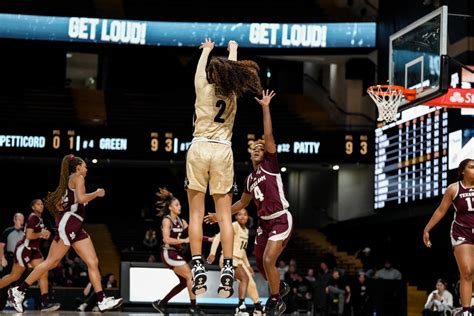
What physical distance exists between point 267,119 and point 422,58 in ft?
27.6

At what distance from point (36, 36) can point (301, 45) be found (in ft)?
25.8

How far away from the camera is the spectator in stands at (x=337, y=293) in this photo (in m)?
24.8

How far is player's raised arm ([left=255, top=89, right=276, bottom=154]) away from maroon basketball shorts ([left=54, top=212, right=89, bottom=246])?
287cm

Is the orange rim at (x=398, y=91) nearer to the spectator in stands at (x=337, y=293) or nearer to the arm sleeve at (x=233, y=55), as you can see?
the spectator in stands at (x=337, y=293)

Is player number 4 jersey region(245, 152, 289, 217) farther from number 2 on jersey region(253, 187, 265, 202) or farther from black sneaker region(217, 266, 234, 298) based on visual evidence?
black sneaker region(217, 266, 234, 298)

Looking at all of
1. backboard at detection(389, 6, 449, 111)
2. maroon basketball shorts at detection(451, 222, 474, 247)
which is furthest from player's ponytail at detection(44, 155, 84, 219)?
backboard at detection(389, 6, 449, 111)

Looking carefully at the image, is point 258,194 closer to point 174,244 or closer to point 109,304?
point 109,304

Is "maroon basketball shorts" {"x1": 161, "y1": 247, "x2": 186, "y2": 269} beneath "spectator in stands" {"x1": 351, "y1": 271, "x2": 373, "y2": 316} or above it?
above

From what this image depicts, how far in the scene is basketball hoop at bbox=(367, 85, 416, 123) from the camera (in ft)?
59.5

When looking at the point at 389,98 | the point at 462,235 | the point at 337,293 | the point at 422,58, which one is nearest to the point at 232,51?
the point at 462,235

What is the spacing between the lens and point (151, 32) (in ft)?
104

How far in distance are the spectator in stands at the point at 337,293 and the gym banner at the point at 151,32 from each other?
320 inches

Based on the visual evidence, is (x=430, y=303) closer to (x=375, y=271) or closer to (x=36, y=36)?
(x=375, y=271)

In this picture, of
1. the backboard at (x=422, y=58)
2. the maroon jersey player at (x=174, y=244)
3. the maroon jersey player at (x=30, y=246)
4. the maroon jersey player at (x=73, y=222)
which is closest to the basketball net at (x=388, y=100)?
the backboard at (x=422, y=58)
